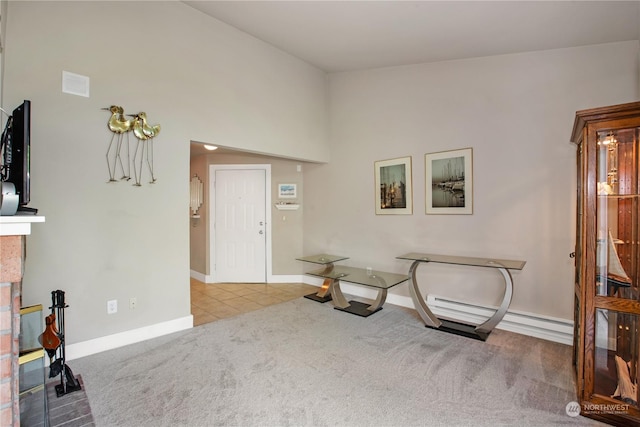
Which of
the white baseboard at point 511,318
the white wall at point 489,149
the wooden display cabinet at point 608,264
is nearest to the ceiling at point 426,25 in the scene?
the white wall at point 489,149

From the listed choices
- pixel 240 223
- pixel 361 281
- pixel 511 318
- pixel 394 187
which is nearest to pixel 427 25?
pixel 394 187

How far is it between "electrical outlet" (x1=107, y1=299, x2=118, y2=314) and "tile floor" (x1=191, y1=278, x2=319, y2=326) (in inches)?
32.5

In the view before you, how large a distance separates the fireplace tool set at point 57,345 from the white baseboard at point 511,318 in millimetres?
3382

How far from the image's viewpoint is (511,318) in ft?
10.4

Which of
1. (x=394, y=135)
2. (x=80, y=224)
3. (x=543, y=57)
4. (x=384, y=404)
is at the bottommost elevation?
(x=384, y=404)

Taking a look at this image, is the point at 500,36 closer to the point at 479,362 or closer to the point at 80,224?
the point at 479,362

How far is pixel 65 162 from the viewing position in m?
2.57

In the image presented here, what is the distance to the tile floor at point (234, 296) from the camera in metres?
3.82

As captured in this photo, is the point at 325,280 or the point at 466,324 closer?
the point at 466,324

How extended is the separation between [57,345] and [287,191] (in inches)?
144

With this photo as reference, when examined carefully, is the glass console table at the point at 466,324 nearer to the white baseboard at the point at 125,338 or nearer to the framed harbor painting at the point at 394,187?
the framed harbor painting at the point at 394,187

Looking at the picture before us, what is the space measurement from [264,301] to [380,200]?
6.93 ft

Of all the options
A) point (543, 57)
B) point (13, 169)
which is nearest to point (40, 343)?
point (13, 169)

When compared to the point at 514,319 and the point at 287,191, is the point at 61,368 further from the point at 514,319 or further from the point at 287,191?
the point at 514,319
